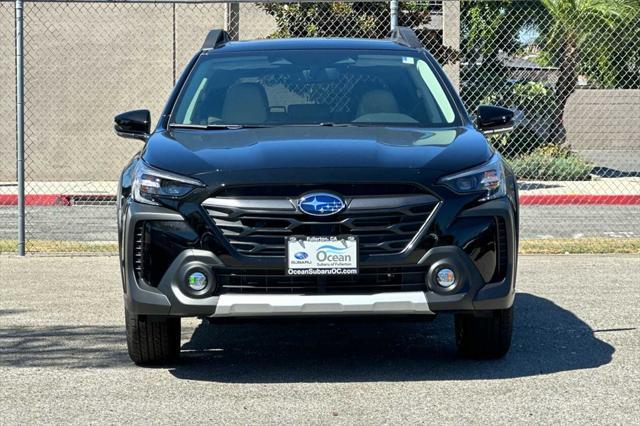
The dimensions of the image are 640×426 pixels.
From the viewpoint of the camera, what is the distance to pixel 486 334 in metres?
6.87

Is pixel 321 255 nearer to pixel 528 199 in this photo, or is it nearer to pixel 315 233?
pixel 315 233

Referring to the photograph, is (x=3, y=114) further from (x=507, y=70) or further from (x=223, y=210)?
(x=223, y=210)

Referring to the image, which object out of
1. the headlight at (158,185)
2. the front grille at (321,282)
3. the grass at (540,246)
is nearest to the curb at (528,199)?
the grass at (540,246)

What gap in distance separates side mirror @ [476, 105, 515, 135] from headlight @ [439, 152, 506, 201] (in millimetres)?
932

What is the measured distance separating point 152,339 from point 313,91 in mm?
1879

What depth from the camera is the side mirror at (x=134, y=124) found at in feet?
25.2

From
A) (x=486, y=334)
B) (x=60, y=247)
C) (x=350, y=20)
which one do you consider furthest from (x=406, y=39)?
(x=350, y=20)

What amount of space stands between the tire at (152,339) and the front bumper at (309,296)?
0.89 ft

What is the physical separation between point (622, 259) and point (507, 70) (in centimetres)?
1155

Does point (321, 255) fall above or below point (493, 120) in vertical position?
below

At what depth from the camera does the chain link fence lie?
817 inches

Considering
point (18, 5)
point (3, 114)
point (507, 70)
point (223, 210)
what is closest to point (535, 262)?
point (18, 5)

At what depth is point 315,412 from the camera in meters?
5.82

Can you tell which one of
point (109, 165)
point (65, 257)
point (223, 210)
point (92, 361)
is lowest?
point (109, 165)
